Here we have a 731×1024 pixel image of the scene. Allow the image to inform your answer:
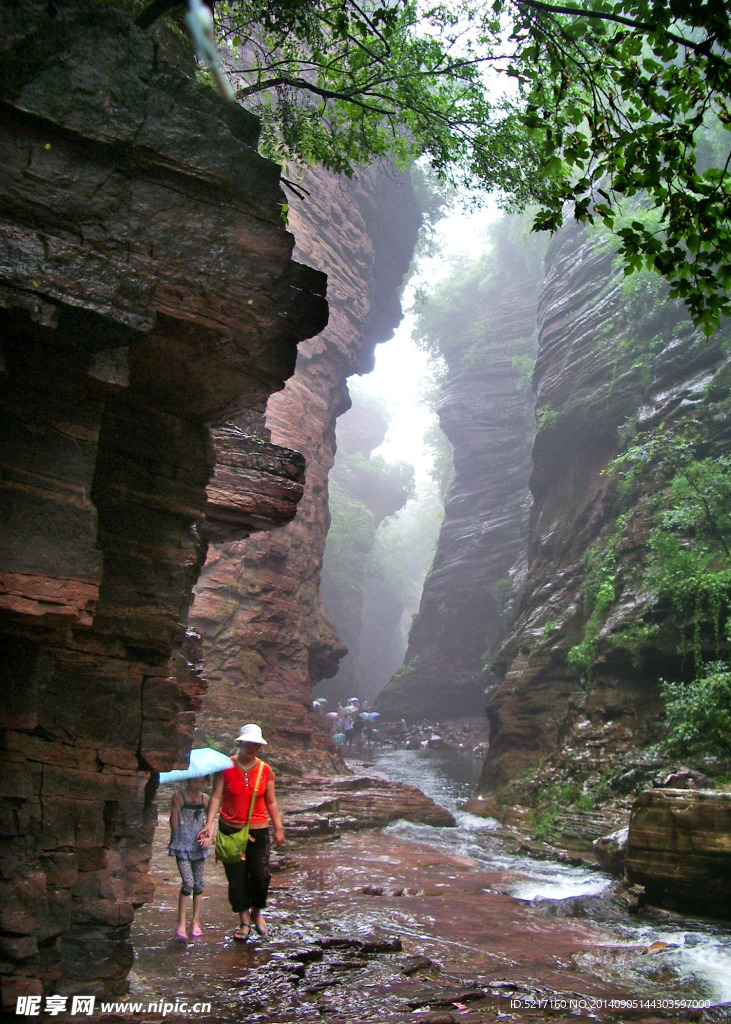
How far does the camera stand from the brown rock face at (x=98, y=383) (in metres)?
3.78

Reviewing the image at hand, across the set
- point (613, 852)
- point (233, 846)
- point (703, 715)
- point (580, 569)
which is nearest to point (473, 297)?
point (580, 569)

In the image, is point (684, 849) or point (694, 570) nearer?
point (684, 849)

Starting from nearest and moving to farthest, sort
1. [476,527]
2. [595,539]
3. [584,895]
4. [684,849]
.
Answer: [684,849] → [584,895] → [595,539] → [476,527]

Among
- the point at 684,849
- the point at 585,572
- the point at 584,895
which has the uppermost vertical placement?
the point at 585,572

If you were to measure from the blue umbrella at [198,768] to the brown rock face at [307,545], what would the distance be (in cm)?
918

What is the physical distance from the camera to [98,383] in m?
4.04

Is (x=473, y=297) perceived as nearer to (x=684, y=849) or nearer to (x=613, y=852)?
(x=613, y=852)

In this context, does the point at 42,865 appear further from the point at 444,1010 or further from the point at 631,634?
the point at 631,634

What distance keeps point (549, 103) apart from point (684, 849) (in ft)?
25.2

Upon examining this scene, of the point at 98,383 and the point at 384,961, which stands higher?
the point at 98,383

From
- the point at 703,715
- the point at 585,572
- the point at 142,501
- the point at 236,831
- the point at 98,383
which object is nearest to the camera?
the point at 98,383

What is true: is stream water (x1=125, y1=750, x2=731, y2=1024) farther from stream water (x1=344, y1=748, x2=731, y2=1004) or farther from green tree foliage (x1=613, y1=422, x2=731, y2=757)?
green tree foliage (x1=613, y1=422, x2=731, y2=757)

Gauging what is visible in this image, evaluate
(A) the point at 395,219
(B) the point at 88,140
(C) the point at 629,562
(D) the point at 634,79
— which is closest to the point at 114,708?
(B) the point at 88,140

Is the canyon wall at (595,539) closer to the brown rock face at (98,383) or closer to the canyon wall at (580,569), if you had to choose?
the canyon wall at (580,569)
